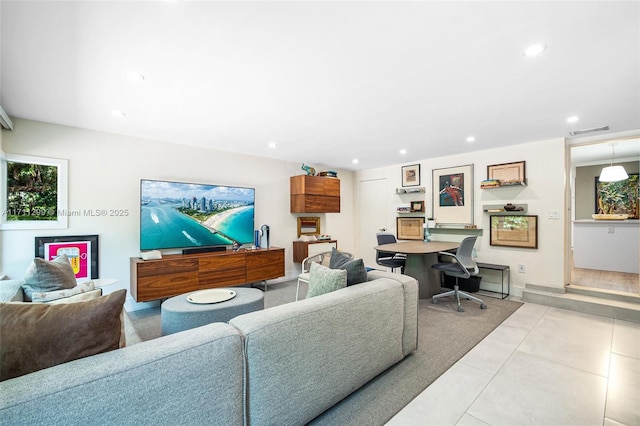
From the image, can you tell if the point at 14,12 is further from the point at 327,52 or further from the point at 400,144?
the point at 400,144

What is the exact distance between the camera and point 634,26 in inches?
64.3

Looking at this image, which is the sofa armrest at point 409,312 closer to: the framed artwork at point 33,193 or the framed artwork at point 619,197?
the framed artwork at point 33,193

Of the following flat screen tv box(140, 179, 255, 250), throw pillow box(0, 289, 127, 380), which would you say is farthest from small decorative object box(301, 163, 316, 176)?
throw pillow box(0, 289, 127, 380)

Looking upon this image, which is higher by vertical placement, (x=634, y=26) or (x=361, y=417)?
(x=634, y=26)

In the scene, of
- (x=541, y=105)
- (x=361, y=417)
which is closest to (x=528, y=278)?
(x=541, y=105)

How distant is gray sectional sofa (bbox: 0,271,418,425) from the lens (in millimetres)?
A: 915

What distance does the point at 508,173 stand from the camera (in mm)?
4344

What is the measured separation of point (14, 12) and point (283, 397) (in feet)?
8.34

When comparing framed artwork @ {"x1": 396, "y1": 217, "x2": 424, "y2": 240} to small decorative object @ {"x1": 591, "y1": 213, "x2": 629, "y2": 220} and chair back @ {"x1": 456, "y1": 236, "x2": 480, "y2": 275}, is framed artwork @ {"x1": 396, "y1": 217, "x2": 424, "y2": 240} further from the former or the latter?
small decorative object @ {"x1": 591, "y1": 213, "x2": 629, "y2": 220}

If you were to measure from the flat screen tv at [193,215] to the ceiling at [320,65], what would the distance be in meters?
0.92

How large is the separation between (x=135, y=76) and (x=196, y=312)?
192 cm

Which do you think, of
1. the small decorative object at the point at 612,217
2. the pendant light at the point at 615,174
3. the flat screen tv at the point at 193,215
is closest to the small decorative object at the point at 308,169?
the flat screen tv at the point at 193,215

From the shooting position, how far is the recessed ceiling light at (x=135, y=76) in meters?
2.09

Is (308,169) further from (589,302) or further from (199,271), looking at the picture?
(589,302)
